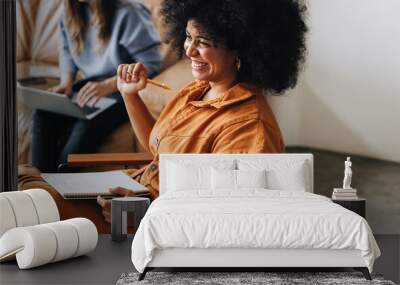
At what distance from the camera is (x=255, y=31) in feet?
25.3

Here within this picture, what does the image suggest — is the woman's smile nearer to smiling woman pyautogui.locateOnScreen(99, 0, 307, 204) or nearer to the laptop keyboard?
smiling woman pyautogui.locateOnScreen(99, 0, 307, 204)

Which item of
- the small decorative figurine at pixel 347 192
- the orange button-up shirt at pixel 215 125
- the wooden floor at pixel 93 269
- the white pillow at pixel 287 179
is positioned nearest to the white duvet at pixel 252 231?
the wooden floor at pixel 93 269

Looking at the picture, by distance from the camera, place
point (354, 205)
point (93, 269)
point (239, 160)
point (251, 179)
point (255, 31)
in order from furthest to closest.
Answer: point (255, 31) → point (239, 160) → point (354, 205) → point (251, 179) → point (93, 269)

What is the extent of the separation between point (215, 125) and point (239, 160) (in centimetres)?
50

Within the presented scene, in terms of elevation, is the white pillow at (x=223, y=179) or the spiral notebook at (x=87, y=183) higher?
the white pillow at (x=223, y=179)

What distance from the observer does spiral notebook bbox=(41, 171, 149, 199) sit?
318 inches

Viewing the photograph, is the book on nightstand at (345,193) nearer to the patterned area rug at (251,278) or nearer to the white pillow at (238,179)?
the white pillow at (238,179)

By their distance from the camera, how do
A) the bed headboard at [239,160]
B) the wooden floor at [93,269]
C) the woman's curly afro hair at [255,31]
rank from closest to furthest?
the wooden floor at [93,269] < the bed headboard at [239,160] < the woman's curly afro hair at [255,31]

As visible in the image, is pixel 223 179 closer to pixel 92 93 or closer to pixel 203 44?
pixel 203 44

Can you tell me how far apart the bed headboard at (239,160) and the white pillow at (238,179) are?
336mm

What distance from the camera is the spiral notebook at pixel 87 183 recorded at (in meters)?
8.09

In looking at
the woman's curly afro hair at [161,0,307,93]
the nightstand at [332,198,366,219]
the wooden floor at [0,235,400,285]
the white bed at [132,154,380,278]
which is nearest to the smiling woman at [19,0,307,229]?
the woman's curly afro hair at [161,0,307,93]

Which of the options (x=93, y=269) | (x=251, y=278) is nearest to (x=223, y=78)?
(x=93, y=269)

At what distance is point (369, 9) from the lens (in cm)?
782
